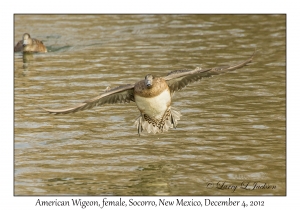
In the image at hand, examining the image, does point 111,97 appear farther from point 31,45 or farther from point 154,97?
point 31,45

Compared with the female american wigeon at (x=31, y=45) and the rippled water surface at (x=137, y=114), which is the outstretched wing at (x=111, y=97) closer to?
the rippled water surface at (x=137, y=114)

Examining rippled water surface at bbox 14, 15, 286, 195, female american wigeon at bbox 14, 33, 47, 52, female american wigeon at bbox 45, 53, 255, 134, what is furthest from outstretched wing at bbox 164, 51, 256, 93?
female american wigeon at bbox 14, 33, 47, 52

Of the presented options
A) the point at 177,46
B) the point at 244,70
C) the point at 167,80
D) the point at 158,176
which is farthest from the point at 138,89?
the point at 177,46

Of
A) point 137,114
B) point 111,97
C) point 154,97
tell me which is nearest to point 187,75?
point 154,97

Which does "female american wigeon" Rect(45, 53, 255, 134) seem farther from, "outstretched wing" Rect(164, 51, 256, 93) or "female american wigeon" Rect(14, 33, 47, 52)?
"female american wigeon" Rect(14, 33, 47, 52)

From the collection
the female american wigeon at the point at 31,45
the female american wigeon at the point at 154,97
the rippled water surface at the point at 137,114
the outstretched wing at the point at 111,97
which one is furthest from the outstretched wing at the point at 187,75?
the female american wigeon at the point at 31,45

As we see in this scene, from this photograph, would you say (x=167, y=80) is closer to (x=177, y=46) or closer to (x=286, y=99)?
(x=286, y=99)

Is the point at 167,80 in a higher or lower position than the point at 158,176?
higher
